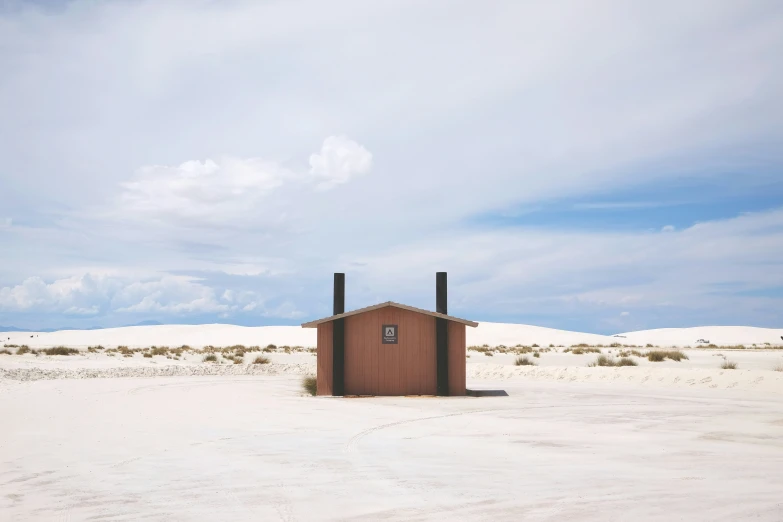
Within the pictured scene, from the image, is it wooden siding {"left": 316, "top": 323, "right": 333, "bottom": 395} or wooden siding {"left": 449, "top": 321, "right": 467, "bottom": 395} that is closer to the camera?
wooden siding {"left": 316, "top": 323, "right": 333, "bottom": 395}

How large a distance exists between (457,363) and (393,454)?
13.4 m

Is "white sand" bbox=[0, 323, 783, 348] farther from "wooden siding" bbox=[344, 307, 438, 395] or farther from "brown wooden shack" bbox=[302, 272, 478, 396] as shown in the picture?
"wooden siding" bbox=[344, 307, 438, 395]

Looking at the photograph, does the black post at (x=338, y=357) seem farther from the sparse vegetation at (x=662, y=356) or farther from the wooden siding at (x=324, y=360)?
the sparse vegetation at (x=662, y=356)

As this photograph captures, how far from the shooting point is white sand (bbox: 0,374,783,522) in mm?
8414

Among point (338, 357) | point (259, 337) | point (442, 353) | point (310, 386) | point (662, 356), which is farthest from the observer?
point (259, 337)

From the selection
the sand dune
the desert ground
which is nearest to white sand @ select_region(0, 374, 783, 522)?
the desert ground

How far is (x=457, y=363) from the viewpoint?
2556 cm

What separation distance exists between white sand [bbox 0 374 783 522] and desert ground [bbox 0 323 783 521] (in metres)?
0.04

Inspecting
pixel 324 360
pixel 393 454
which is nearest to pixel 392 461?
pixel 393 454

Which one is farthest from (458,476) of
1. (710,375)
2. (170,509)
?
(710,375)

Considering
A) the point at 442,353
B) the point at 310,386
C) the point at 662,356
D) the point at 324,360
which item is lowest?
the point at 310,386

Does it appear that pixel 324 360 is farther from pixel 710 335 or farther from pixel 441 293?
pixel 710 335

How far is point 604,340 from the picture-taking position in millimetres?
114562

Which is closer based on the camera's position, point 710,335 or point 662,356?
point 662,356
